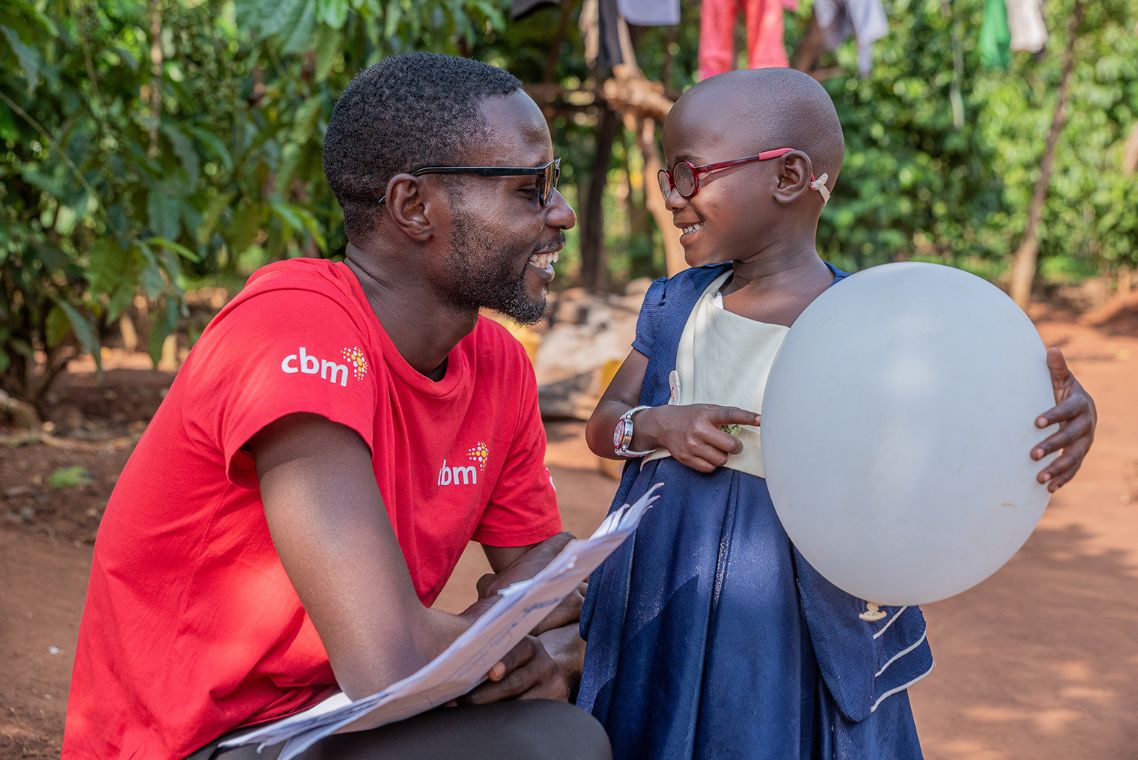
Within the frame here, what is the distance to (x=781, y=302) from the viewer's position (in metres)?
1.86

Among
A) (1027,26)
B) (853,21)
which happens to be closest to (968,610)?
(853,21)

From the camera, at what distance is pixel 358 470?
1439mm

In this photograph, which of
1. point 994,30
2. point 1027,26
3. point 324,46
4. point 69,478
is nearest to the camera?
point 324,46

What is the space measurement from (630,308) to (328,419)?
790 cm

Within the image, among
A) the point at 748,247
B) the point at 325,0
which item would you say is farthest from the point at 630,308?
the point at 748,247

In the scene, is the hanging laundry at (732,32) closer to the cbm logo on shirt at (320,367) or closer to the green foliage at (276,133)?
the green foliage at (276,133)

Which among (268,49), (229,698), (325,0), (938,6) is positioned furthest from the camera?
(938,6)

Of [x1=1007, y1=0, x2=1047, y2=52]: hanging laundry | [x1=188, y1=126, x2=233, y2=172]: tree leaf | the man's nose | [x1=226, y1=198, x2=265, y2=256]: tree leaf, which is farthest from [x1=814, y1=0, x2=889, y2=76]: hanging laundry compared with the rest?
the man's nose

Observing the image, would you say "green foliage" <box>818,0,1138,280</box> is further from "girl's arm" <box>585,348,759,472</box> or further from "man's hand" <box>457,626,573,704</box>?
"man's hand" <box>457,626,573,704</box>

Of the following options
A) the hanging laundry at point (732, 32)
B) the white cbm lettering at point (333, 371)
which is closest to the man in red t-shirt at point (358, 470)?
the white cbm lettering at point (333, 371)

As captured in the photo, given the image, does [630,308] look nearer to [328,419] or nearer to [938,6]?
[938,6]

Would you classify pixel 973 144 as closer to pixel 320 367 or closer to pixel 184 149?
pixel 184 149

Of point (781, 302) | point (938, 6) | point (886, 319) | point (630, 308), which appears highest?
point (886, 319)

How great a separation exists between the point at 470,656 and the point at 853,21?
23.4ft
